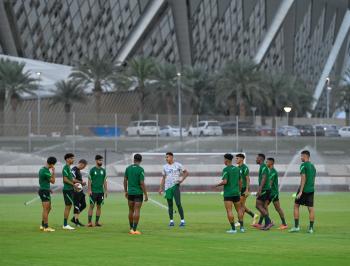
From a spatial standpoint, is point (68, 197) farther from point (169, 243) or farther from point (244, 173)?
point (169, 243)

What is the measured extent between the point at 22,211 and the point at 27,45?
211 feet

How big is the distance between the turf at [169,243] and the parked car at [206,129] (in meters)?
29.1

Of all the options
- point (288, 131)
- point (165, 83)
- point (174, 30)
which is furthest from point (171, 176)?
point (174, 30)

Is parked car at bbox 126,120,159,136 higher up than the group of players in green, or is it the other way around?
parked car at bbox 126,120,159,136

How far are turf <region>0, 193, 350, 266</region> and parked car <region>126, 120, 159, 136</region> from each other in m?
26.6

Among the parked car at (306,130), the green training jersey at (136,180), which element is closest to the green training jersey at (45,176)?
the green training jersey at (136,180)

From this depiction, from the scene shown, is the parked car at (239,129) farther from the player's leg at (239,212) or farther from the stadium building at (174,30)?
the stadium building at (174,30)

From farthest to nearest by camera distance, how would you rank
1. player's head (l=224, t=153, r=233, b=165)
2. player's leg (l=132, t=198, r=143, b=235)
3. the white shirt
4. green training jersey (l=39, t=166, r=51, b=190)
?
1. the white shirt
2. green training jersey (l=39, t=166, r=51, b=190)
3. player's head (l=224, t=153, r=233, b=165)
4. player's leg (l=132, t=198, r=143, b=235)

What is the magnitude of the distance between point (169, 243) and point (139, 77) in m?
62.0

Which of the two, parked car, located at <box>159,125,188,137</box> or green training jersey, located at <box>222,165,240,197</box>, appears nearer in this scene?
green training jersey, located at <box>222,165,240,197</box>

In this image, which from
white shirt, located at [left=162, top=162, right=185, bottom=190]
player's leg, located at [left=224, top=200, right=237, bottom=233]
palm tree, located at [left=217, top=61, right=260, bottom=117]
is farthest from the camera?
palm tree, located at [left=217, top=61, right=260, bottom=117]

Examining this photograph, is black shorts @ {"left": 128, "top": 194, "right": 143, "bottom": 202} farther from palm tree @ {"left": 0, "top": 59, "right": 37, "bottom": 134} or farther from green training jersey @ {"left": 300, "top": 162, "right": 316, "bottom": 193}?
palm tree @ {"left": 0, "top": 59, "right": 37, "bottom": 134}

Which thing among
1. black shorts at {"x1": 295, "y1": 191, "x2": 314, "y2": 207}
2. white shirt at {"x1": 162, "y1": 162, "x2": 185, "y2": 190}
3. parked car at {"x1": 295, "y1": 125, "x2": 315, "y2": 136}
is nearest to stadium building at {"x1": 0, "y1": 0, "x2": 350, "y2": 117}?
parked car at {"x1": 295, "y1": 125, "x2": 315, "y2": 136}

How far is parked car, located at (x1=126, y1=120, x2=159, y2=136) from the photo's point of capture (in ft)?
181
